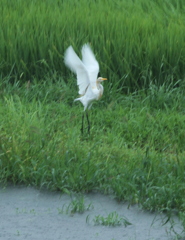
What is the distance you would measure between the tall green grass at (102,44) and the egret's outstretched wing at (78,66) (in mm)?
1006

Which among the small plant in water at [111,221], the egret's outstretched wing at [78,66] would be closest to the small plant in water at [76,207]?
the small plant in water at [111,221]

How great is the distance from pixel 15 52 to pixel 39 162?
6.69ft

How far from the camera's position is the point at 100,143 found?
4430 millimetres

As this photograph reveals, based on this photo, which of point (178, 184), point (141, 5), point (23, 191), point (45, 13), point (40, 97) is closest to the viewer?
point (178, 184)

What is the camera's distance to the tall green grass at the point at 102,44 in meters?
5.60

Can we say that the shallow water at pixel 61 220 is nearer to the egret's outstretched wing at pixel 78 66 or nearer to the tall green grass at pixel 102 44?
the egret's outstretched wing at pixel 78 66

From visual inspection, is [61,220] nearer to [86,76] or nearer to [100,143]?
[100,143]

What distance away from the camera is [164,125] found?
4.85 m

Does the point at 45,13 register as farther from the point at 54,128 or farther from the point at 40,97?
the point at 54,128

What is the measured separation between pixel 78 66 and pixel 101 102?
1006 mm

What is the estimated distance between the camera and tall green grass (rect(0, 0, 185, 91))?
5598mm

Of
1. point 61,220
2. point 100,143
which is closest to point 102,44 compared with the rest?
point 100,143

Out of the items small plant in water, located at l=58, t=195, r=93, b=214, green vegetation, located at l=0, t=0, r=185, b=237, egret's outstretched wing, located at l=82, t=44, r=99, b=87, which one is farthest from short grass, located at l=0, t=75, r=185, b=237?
egret's outstretched wing, located at l=82, t=44, r=99, b=87

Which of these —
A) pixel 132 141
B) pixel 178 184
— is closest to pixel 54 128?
pixel 132 141
